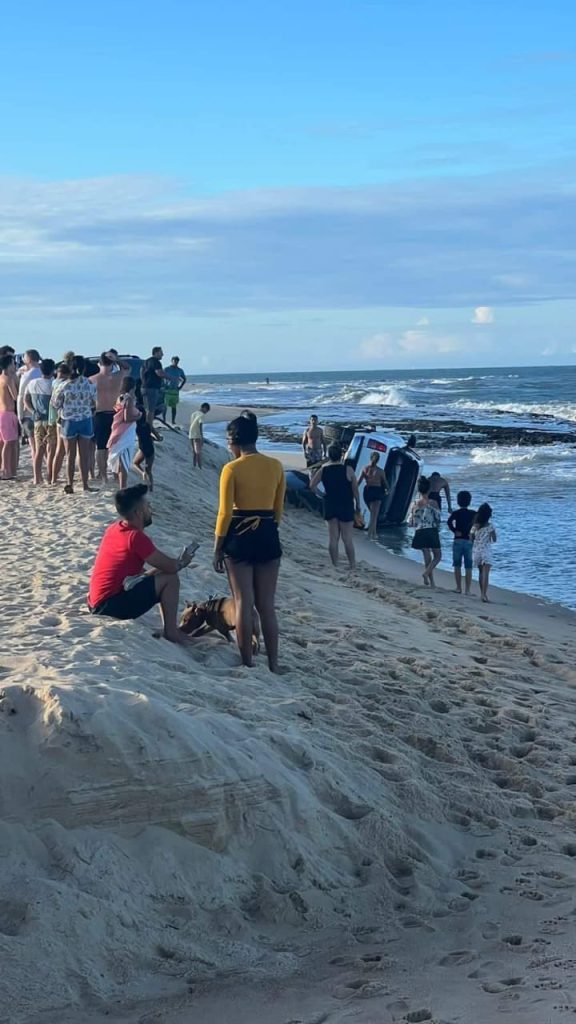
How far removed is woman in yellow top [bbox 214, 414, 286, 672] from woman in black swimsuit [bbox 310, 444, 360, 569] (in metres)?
5.92

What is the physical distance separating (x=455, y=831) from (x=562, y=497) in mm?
17649

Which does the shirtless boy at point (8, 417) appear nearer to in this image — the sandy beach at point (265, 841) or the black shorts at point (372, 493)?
the black shorts at point (372, 493)

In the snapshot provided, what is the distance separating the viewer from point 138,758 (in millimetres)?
5051

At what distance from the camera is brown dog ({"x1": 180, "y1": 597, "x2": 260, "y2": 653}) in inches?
297

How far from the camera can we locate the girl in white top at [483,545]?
12914mm

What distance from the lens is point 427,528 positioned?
13695 mm

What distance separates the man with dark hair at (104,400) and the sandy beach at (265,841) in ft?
21.9

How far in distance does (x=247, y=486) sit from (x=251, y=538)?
33cm

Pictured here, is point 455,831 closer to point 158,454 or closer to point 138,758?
point 138,758

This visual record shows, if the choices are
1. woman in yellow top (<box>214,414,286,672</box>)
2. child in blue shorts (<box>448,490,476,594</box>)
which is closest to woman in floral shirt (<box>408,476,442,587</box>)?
child in blue shorts (<box>448,490,476,594</box>)

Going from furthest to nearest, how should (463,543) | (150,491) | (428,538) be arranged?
(150,491), (428,538), (463,543)

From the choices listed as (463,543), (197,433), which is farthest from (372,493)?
(463,543)

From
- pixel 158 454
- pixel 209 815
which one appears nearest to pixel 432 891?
pixel 209 815

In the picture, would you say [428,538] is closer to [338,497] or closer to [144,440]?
[338,497]
